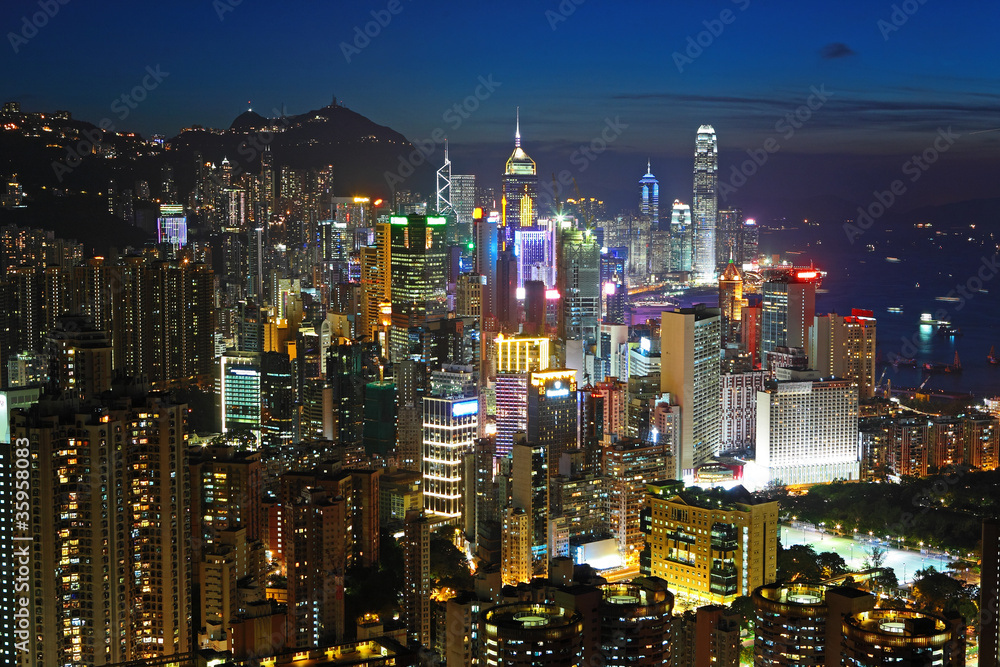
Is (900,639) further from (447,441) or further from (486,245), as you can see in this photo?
(486,245)

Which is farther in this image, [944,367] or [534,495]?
[944,367]

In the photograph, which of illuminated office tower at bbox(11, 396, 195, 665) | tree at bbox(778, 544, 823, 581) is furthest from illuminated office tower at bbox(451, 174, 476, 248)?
illuminated office tower at bbox(11, 396, 195, 665)

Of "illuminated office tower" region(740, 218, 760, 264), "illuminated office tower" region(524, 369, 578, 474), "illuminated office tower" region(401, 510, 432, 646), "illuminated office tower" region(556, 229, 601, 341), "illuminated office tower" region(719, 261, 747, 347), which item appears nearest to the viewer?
"illuminated office tower" region(401, 510, 432, 646)

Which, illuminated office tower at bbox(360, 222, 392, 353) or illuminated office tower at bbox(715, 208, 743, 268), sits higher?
illuminated office tower at bbox(715, 208, 743, 268)

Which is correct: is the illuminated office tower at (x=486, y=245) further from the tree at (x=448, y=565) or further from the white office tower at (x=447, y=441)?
the tree at (x=448, y=565)

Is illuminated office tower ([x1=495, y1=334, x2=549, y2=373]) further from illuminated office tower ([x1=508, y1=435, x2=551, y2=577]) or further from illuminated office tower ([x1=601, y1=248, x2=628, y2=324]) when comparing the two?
illuminated office tower ([x1=508, y1=435, x2=551, y2=577])

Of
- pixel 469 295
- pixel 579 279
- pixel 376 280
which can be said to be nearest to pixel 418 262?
pixel 376 280
